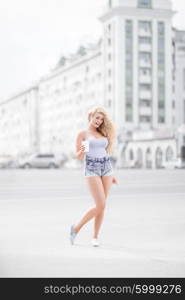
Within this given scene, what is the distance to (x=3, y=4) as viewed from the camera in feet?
45.9

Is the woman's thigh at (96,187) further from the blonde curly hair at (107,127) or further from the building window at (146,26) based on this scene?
the building window at (146,26)

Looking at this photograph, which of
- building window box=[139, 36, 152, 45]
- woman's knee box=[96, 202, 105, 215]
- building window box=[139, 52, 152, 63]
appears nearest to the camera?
woman's knee box=[96, 202, 105, 215]

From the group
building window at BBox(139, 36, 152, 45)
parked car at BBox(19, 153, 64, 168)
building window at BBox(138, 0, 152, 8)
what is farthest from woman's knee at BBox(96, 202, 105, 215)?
building window at BBox(139, 36, 152, 45)

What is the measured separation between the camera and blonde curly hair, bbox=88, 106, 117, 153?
21.1ft

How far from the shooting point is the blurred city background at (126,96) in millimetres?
66625

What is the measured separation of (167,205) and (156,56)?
58.4 m

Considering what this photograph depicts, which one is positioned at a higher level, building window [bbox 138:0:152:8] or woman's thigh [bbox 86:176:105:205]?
building window [bbox 138:0:152:8]

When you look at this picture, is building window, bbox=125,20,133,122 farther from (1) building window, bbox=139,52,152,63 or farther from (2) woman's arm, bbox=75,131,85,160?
(2) woman's arm, bbox=75,131,85,160

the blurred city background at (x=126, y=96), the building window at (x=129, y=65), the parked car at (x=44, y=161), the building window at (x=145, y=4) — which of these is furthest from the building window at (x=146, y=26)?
the parked car at (x=44, y=161)

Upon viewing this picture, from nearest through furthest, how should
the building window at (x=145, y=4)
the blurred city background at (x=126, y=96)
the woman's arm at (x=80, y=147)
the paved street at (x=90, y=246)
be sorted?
the paved street at (x=90, y=246) < the woman's arm at (x=80, y=147) < the building window at (x=145, y=4) < the blurred city background at (x=126, y=96)

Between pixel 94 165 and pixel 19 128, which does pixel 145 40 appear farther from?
pixel 94 165

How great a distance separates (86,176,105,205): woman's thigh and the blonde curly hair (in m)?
0.30

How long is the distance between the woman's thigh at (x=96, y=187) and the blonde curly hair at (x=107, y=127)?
297 mm

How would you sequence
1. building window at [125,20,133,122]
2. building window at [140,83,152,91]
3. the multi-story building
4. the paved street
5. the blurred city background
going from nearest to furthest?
the paved street
the blurred city background
building window at [140,83,152,91]
building window at [125,20,133,122]
the multi-story building
